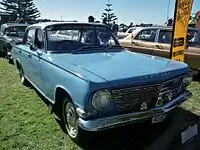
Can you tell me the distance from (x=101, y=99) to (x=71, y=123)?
929mm

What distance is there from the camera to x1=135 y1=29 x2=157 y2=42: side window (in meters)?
8.65

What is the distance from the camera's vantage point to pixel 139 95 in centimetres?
345

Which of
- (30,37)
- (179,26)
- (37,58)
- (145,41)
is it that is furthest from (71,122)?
(145,41)

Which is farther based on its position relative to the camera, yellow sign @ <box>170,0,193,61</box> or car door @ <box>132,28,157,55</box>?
car door @ <box>132,28,157,55</box>

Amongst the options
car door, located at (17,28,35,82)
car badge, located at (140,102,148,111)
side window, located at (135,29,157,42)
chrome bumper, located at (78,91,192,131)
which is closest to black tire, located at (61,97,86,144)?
chrome bumper, located at (78,91,192,131)

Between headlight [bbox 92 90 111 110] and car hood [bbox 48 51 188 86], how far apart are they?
15 centimetres

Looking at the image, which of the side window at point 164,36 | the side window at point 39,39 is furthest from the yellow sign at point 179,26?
the side window at point 39,39

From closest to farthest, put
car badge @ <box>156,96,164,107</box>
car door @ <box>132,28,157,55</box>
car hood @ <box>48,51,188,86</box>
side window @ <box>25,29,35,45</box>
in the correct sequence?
car hood @ <box>48,51,188,86</box>, car badge @ <box>156,96,164,107</box>, side window @ <box>25,29,35,45</box>, car door @ <box>132,28,157,55</box>

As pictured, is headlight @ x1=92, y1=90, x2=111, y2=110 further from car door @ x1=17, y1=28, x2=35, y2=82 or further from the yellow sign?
the yellow sign

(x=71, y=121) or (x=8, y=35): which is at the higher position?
(x=8, y=35)

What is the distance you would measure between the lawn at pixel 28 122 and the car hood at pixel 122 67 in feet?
3.53

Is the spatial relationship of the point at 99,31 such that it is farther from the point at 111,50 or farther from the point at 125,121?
the point at 125,121

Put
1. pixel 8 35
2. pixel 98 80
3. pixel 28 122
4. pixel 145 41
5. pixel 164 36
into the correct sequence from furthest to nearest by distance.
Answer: pixel 8 35, pixel 145 41, pixel 164 36, pixel 28 122, pixel 98 80

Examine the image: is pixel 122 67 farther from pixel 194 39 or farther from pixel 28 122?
pixel 194 39
